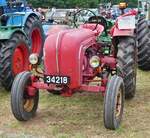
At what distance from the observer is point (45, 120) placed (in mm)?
6598

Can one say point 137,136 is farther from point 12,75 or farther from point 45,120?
point 12,75

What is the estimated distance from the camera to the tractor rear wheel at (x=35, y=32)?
35.8ft

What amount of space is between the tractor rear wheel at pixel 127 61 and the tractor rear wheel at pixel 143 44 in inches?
96.3

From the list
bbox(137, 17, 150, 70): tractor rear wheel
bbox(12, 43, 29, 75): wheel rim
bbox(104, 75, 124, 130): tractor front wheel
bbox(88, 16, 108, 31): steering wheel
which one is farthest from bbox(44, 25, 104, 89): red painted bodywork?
bbox(137, 17, 150, 70): tractor rear wheel

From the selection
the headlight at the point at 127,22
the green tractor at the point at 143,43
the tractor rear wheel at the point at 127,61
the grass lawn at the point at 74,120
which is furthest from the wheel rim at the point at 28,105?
the green tractor at the point at 143,43

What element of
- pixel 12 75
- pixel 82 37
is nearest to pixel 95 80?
pixel 82 37

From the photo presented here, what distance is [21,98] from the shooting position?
20.7 feet

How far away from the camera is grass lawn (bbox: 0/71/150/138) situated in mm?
6000

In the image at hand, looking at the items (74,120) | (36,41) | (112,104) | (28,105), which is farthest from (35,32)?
(112,104)

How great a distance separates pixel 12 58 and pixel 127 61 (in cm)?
222

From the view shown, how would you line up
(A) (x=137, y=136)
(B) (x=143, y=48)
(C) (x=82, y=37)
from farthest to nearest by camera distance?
(B) (x=143, y=48) → (C) (x=82, y=37) → (A) (x=137, y=136)

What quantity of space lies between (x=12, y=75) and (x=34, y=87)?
182 centimetres

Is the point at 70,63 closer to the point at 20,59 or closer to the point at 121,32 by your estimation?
the point at 121,32

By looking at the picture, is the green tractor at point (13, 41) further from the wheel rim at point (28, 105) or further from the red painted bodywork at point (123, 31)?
the red painted bodywork at point (123, 31)
